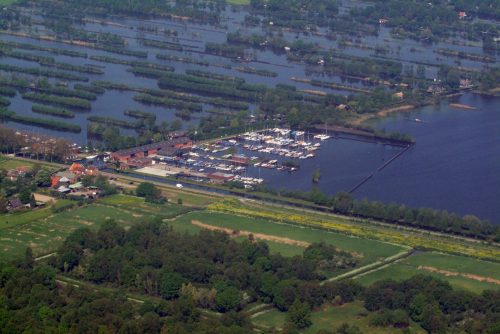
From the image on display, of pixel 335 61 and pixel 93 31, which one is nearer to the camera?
pixel 335 61

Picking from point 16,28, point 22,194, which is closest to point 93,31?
point 16,28

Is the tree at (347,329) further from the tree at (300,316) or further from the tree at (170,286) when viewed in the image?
the tree at (170,286)

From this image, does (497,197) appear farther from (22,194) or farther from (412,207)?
(22,194)

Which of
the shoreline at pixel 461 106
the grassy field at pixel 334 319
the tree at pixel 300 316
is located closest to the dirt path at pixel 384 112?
the shoreline at pixel 461 106

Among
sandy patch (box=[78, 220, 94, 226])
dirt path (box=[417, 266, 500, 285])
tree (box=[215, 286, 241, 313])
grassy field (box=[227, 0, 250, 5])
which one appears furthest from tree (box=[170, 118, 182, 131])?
grassy field (box=[227, 0, 250, 5])

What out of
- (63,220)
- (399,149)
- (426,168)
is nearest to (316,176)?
(426,168)
